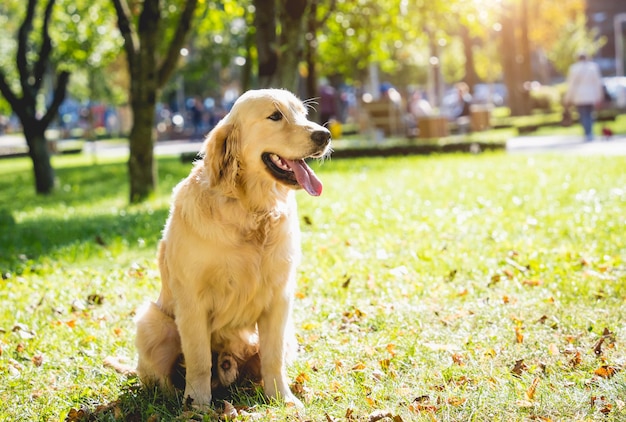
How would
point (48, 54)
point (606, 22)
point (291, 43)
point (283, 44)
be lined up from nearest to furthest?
1. point (291, 43)
2. point (283, 44)
3. point (48, 54)
4. point (606, 22)

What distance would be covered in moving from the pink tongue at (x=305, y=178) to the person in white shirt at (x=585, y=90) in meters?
17.5

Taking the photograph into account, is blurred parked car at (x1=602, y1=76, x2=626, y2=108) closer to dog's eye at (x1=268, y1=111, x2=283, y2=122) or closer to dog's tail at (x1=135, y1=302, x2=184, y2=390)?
dog's eye at (x1=268, y1=111, x2=283, y2=122)

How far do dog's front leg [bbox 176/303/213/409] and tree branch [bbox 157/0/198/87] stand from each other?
834 centimetres

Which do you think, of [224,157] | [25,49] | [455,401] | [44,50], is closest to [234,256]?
[224,157]

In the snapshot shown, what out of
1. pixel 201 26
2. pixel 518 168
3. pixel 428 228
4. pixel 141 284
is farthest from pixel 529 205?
pixel 201 26

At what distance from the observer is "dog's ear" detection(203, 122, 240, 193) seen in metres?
4.09

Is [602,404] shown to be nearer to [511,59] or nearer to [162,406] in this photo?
[162,406]

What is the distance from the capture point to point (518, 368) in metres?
4.41

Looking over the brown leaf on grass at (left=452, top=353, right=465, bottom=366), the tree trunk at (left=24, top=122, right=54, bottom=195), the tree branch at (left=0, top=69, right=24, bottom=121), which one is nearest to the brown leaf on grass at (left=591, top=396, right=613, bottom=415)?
the brown leaf on grass at (left=452, top=353, right=465, bottom=366)

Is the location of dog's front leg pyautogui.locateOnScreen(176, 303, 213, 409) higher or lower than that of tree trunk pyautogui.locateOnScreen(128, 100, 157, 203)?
lower

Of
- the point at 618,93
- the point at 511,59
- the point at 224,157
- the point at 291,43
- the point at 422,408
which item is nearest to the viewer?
the point at 422,408

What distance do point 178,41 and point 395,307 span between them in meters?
Result: 7.24

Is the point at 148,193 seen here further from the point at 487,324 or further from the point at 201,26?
the point at 201,26

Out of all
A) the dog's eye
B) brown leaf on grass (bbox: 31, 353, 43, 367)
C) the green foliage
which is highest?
the green foliage
